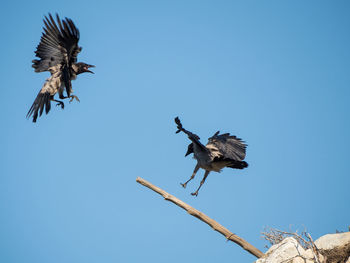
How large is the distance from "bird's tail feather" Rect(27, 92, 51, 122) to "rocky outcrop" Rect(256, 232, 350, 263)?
6.02 m

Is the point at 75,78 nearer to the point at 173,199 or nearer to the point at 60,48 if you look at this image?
the point at 60,48

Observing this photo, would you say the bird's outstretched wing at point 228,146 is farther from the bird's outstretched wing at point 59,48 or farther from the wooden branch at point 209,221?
the bird's outstretched wing at point 59,48

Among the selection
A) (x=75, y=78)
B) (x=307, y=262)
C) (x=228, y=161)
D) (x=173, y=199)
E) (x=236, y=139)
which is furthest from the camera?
(x=75, y=78)

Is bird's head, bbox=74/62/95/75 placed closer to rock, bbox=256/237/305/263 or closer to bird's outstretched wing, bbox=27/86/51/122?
bird's outstretched wing, bbox=27/86/51/122

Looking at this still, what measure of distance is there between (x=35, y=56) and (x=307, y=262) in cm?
836

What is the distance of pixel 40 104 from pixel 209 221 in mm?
5241

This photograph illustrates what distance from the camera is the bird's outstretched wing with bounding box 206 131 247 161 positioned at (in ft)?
31.4

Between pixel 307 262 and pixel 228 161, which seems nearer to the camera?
pixel 307 262

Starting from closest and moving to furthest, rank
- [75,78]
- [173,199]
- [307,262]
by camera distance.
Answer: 1. [307,262]
2. [173,199]
3. [75,78]

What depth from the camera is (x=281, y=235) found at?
8344 millimetres

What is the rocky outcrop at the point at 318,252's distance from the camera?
738cm

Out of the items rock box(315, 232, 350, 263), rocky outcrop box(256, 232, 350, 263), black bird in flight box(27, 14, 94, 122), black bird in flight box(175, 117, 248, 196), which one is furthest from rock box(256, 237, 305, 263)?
black bird in flight box(27, 14, 94, 122)

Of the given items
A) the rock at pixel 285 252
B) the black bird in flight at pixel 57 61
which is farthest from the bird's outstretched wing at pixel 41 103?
the rock at pixel 285 252

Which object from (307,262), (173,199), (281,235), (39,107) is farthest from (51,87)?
(307,262)
